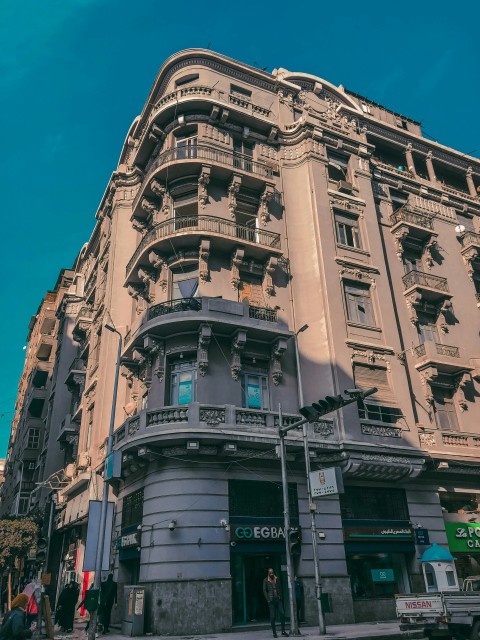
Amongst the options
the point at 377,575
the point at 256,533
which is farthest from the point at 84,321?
the point at 377,575

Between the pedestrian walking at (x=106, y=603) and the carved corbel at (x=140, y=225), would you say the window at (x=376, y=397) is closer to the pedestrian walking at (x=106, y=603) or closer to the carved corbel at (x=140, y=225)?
the pedestrian walking at (x=106, y=603)

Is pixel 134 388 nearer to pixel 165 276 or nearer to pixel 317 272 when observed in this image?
pixel 165 276

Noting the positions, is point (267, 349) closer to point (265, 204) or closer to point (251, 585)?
point (265, 204)

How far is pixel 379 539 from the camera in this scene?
70.8 feet

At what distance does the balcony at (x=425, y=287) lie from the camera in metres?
28.2

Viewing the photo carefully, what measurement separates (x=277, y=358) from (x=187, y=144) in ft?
43.1

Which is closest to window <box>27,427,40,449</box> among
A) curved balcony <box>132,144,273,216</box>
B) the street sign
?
curved balcony <box>132,144,273,216</box>

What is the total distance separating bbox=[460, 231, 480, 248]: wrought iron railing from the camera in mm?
32844

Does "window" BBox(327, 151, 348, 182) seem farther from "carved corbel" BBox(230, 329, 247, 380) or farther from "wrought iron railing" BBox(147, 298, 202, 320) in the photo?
"carved corbel" BBox(230, 329, 247, 380)

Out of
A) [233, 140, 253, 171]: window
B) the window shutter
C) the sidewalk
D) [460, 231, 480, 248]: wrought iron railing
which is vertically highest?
[233, 140, 253, 171]: window

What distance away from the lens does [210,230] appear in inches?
949

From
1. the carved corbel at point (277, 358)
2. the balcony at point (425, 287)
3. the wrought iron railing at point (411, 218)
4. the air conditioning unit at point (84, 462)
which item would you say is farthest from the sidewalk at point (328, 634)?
the wrought iron railing at point (411, 218)

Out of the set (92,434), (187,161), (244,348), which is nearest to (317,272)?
(244,348)

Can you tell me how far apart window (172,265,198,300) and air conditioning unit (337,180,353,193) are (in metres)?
10.8
